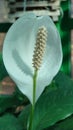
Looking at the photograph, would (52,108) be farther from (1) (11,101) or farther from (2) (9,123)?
(1) (11,101)

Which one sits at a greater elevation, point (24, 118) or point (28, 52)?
point (28, 52)

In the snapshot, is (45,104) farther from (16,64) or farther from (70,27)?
(70,27)

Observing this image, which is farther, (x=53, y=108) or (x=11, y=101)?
(x=11, y=101)

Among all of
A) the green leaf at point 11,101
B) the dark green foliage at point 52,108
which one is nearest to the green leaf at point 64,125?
the dark green foliage at point 52,108

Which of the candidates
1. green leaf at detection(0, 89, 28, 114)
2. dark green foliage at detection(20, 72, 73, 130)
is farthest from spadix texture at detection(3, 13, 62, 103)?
green leaf at detection(0, 89, 28, 114)

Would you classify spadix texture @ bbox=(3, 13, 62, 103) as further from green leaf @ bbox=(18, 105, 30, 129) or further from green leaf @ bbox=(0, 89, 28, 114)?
green leaf @ bbox=(0, 89, 28, 114)

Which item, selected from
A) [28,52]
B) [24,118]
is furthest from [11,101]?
[28,52]

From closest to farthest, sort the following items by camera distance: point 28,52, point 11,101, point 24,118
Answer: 1. point 28,52
2. point 24,118
3. point 11,101
